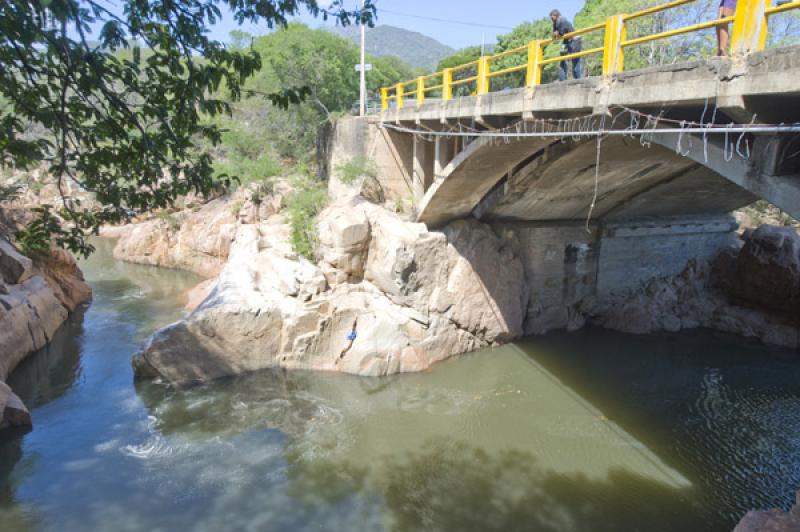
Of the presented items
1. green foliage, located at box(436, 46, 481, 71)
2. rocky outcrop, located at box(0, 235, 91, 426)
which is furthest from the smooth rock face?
green foliage, located at box(436, 46, 481, 71)

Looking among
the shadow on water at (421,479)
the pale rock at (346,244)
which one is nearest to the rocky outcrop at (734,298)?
the pale rock at (346,244)

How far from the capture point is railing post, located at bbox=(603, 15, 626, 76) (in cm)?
626

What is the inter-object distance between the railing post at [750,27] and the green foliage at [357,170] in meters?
11.3

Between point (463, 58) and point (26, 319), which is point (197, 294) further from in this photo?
point (463, 58)

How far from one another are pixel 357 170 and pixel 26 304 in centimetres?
935

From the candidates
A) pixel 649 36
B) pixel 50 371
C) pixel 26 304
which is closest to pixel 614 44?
pixel 649 36

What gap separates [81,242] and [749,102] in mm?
5973

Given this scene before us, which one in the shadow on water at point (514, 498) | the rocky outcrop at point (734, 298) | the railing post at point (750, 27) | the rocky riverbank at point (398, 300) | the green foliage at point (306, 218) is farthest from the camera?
the rocky outcrop at point (734, 298)

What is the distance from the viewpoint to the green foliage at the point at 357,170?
15.3 metres

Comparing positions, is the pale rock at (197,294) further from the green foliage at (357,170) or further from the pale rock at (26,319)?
the green foliage at (357,170)

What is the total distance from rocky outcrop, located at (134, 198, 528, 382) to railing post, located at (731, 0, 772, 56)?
8.60 m

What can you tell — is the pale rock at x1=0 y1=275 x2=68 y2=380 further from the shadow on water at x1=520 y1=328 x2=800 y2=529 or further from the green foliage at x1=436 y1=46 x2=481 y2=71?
the green foliage at x1=436 y1=46 x2=481 y2=71

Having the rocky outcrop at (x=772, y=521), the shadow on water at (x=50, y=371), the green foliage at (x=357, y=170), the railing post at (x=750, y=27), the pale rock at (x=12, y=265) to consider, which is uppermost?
the railing post at (x=750, y=27)

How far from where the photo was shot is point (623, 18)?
6172 mm
